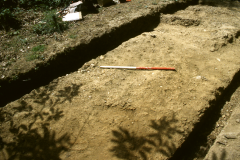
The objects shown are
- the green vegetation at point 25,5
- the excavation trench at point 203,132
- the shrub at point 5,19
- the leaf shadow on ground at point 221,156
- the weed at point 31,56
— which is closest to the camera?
the leaf shadow on ground at point 221,156

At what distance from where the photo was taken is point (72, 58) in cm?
368

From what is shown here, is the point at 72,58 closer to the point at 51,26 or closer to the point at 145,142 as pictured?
the point at 51,26

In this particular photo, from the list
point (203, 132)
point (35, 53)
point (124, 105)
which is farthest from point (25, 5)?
point (203, 132)

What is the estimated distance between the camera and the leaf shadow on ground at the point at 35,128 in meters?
2.33

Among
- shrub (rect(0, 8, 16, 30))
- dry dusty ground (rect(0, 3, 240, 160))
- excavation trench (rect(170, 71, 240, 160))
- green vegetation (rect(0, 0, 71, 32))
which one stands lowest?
excavation trench (rect(170, 71, 240, 160))

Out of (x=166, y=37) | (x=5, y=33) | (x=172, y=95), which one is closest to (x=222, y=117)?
(x=172, y=95)

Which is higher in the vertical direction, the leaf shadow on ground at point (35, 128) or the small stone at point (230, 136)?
the leaf shadow on ground at point (35, 128)

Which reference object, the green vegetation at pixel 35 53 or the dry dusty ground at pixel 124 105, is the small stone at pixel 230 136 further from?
the green vegetation at pixel 35 53

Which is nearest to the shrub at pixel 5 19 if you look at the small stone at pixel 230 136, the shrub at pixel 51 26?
the shrub at pixel 51 26

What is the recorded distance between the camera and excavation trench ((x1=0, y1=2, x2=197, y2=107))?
3.11 metres

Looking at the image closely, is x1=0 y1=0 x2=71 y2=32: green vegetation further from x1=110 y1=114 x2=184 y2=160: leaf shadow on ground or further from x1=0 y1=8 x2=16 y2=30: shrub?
x1=110 y1=114 x2=184 y2=160: leaf shadow on ground

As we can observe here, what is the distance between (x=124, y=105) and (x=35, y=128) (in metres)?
1.47

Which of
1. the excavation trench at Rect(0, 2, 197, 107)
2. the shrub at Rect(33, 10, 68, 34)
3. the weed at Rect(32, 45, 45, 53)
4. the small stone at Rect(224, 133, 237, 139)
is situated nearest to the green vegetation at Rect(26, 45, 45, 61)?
the weed at Rect(32, 45, 45, 53)

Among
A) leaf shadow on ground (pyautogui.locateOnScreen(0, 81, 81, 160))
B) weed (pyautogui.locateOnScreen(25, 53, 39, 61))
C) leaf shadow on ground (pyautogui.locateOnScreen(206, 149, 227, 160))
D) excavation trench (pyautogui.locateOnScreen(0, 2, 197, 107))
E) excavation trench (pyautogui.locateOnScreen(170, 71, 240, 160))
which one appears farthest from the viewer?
weed (pyautogui.locateOnScreen(25, 53, 39, 61))
